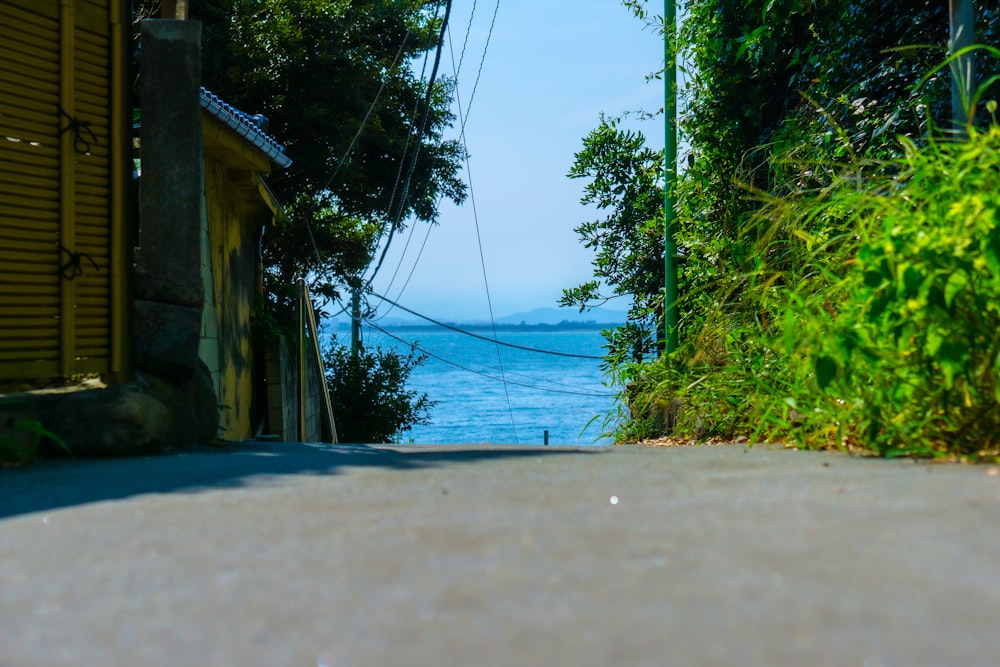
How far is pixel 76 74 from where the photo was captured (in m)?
6.29

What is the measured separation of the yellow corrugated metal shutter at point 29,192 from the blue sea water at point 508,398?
370 centimetres

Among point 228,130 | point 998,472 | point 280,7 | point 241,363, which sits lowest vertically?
point 998,472

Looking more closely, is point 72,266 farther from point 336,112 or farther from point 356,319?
point 356,319

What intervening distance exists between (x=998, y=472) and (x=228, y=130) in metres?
7.17

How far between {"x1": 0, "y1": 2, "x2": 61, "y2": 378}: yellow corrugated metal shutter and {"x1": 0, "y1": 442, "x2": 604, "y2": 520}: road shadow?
898 mm

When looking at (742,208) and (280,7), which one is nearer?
(742,208)

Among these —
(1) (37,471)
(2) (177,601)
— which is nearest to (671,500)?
(2) (177,601)

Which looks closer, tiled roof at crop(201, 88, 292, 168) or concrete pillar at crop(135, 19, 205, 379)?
concrete pillar at crop(135, 19, 205, 379)

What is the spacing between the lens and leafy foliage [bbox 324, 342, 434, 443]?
17672mm

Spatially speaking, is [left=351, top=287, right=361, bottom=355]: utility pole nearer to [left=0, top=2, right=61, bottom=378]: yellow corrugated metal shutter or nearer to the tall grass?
[left=0, top=2, right=61, bottom=378]: yellow corrugated metal shutter

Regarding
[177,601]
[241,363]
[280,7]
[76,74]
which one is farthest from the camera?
[280,7]

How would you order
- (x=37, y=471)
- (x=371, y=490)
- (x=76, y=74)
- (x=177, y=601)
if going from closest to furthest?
1. (x=177, y=601)
2. (x=371, y=490)
3. (x=37, y=471)
4. (x=76, y=74)

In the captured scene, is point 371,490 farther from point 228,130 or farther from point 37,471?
point 228,130

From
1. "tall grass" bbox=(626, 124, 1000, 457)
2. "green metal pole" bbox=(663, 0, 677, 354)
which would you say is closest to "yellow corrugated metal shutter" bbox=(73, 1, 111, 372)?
"tall grass" bbox=(626, 124, 1000, 457)
